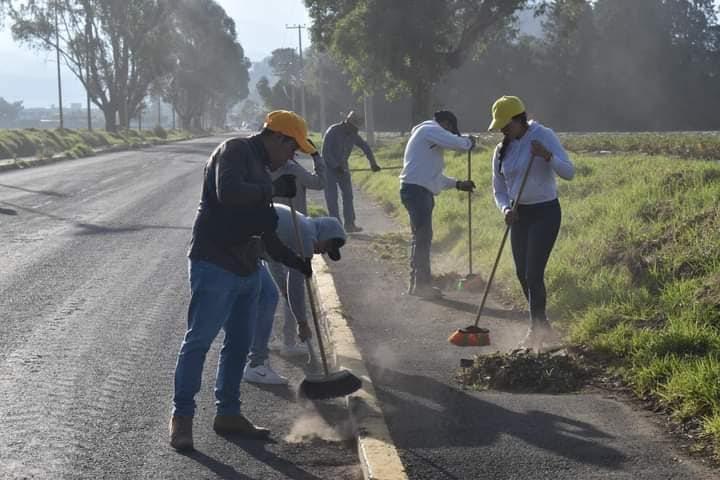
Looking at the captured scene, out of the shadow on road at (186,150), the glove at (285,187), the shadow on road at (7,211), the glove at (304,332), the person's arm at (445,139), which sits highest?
the person's arm at (445,139)

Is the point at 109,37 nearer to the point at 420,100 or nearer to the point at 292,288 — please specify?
the point at 420,100

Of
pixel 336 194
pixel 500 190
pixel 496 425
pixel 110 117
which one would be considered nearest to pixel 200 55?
pixel 110 117

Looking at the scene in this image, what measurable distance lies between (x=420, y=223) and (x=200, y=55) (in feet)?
298

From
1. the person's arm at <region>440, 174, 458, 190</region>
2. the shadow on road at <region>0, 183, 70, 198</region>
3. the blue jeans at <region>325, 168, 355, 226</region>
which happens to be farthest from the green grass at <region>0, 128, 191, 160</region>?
the person's arm at <region>440, 174, 458, 190</region>

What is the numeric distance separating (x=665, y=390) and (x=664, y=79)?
6350cm

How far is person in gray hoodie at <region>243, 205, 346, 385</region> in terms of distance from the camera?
20.8ft

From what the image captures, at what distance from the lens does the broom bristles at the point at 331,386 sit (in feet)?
19.4

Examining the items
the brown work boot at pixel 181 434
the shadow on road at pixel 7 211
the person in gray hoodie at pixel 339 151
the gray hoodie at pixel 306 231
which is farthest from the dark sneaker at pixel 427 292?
the shadow on road at pixel 7 211

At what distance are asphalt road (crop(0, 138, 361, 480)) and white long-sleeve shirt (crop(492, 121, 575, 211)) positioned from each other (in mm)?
2021

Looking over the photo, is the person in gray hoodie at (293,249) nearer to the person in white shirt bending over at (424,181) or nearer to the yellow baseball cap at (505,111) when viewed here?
the yellow baseball cap at (505,111)

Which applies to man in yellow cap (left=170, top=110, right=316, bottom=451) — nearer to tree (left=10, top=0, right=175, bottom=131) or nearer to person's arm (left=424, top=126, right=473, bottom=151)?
person's arm (left=424, top=126, right=473, bottom=151)

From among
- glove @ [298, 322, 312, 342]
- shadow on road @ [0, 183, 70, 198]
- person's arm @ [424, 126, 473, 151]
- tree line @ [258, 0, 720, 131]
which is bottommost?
shadow on road @ [0, 183, 70, 198]

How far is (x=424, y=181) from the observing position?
972 centimetres

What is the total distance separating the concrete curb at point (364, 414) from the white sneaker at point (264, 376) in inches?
18.6
